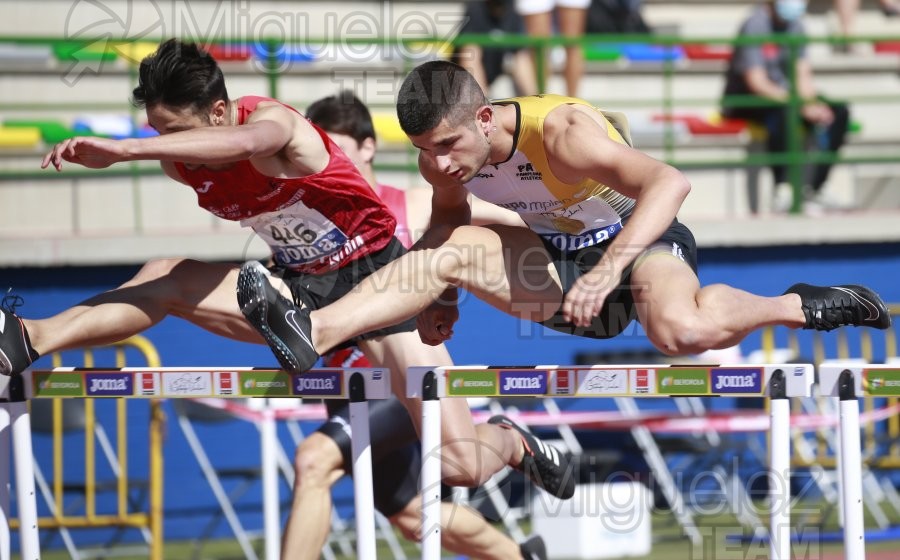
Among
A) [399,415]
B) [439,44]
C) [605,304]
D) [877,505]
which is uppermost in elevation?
[439,44]

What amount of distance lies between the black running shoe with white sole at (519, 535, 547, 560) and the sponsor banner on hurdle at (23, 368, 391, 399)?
1.69 metres

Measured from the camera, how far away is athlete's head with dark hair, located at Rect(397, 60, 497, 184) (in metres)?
4.38

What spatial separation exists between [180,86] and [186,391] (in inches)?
44.3

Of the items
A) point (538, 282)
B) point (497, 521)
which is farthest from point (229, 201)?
point (497, 521)

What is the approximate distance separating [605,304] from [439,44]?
4.63m

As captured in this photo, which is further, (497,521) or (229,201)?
(497,521)

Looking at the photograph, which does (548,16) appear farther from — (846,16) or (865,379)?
(865,379)

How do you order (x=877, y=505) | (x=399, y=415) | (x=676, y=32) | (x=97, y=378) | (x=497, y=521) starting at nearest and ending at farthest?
1. (x=97, y=378)
2. (x=399, y=415)
3. (x=497, y=521)
4. (x=877, y=505)
5. (x=676, y=32)

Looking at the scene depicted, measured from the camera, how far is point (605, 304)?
4.71m

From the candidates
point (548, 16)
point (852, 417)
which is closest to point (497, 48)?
point (548, 16)

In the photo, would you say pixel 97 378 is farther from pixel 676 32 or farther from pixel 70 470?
pixel 676 32

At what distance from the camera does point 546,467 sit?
217 inches

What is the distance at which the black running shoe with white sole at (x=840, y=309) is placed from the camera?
14.9 feet

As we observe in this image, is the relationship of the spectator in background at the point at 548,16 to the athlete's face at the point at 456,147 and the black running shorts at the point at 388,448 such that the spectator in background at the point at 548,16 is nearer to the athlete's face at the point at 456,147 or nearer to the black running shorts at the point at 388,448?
the black running shorts at the point at 388,448
